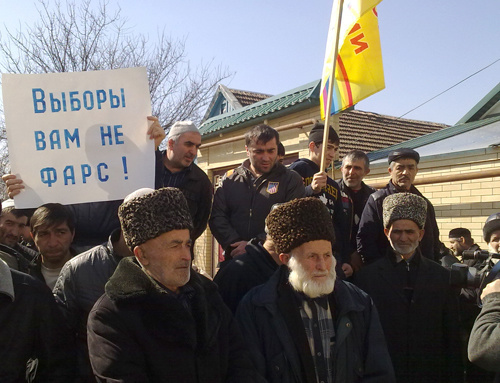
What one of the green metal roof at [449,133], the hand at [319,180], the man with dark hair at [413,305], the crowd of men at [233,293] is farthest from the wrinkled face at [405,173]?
the green metal roof at [449,133]

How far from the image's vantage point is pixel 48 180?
3.34m

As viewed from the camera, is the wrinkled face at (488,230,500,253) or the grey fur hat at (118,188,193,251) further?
the wrinkled face at (488,230,500,253)

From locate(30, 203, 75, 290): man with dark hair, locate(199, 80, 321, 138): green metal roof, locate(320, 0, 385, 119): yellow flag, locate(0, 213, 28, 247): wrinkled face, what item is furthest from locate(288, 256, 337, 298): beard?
locate(199, 80, 321, 138): green metal roof

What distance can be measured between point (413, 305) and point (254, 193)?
53.5 inches

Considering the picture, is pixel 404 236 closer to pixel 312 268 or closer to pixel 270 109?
pixel 312 268

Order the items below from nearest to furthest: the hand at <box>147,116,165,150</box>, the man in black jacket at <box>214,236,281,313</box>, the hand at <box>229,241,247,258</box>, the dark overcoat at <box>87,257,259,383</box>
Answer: the dark overcoat at <box>87,257,259,383</box>
the man in black jacket at <box>214,236,281,313</box>
the hand at <box>147,116,165,150</box>
the hand at <box>229,241,247,258</box>

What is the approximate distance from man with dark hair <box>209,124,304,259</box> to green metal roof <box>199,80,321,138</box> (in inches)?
252

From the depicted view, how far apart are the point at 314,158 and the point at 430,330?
2010mm

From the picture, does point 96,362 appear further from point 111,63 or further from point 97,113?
point 111,63

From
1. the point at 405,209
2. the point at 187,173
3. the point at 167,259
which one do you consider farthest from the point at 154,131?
the point at 405,209

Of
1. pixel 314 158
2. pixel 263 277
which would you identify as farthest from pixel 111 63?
pixel 263 277

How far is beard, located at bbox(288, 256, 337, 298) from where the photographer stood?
2.61 m

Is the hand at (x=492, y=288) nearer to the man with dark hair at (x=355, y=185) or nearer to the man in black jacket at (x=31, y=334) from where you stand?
the man in black jacket at (x=31, y=334)

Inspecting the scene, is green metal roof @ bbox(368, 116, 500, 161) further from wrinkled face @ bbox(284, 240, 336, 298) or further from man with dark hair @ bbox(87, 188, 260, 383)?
man with dark hair @ bbox(87, 188, 260, 383)
